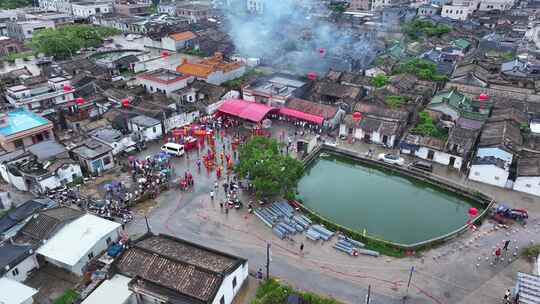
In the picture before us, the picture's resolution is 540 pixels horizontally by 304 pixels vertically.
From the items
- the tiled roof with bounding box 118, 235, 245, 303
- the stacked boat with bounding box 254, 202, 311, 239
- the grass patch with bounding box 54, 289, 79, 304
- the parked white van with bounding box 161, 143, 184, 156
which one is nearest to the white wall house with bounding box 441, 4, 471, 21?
the parked white van with bounding box 161, 143, 184, 156

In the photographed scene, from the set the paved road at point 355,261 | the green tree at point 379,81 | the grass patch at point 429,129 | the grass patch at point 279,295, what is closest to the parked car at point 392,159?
the grass patch at point 429,129

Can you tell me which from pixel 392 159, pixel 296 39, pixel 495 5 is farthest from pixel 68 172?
pixel 495 5

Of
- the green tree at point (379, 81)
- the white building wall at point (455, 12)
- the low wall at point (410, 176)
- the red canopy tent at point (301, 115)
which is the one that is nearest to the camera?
the low wall at point (410, 176)

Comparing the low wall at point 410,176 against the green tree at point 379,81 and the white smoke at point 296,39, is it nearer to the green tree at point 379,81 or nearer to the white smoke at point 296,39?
the green tree at point 379,81

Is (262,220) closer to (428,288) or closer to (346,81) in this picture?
(428,288)

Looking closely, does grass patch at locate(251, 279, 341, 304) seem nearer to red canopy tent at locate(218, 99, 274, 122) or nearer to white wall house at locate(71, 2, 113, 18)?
red canopy tent at locate(218, 99, 274, 122)
